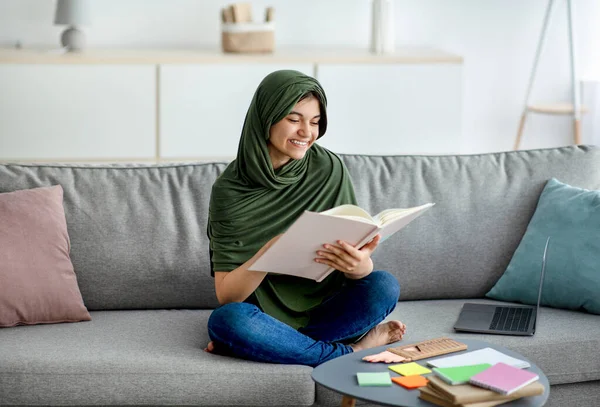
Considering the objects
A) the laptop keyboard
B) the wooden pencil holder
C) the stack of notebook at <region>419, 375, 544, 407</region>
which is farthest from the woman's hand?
the wooden pencil holder

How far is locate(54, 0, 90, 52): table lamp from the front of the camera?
4.73 m

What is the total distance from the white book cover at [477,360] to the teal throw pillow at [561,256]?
71cm

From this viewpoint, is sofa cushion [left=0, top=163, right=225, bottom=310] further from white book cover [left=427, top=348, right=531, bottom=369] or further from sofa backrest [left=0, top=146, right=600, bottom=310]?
white book cover [left=427, top=348, right=531, bottom=369]

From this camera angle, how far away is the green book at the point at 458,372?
6.18 feet

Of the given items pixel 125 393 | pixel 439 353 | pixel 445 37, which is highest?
pixel 445 37

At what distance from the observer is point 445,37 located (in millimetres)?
5395

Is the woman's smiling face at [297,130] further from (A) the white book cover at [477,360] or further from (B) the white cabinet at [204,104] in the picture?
(B) the white cabinet at [204,104]

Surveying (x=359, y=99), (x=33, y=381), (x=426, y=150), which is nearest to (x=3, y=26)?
(x=359, y=99)

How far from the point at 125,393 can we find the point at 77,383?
119 millimetres

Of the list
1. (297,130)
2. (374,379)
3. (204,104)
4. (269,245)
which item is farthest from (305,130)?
(204,104)

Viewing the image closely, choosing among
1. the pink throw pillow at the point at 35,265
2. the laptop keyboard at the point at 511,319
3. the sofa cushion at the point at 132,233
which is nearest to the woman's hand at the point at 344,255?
the laptop keyboard at the point at 511,319

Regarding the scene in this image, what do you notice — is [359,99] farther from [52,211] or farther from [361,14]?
[52,211]

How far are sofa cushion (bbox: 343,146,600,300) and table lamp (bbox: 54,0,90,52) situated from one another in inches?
89.8

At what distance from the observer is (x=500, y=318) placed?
266 centimetres
